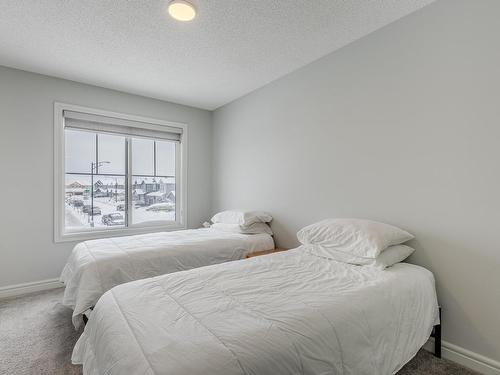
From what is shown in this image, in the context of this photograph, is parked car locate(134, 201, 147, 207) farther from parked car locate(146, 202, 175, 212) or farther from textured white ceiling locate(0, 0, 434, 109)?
textured white ceiling locate(0, 0, 434, 109)

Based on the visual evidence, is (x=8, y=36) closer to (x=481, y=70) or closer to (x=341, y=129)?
(x=341, y=129)

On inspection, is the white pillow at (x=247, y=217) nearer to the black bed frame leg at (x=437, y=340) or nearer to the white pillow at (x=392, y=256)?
the white pillow at (x=392, y=256)

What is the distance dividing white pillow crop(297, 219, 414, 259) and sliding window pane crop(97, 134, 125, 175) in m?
2.89

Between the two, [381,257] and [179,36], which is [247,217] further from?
[179,36]

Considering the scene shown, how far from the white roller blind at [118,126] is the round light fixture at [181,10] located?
2063 millimetres

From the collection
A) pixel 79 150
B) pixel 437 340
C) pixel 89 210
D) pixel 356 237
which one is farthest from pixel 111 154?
pixel 437 340

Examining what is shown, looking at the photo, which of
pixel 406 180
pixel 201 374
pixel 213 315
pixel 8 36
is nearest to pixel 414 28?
pixel 406 180

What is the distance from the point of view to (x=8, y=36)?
2.28 m

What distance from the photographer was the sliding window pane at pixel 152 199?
3.84m

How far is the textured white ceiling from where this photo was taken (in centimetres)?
192

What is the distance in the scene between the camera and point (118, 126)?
140 inches

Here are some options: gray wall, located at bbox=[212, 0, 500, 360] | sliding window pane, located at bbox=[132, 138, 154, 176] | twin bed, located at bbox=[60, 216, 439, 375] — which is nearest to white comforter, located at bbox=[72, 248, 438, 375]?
twin bed, located at bbox=[60, 216, 439, 375]

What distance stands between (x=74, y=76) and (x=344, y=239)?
3.53m

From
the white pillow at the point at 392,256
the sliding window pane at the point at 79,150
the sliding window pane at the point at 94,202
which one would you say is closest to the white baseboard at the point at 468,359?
the white pillow at the point at 392,256
